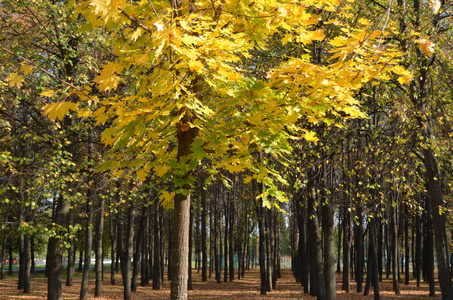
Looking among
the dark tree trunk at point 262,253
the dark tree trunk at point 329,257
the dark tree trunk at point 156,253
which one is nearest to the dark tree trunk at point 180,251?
the dark tree trunk at point 329,257

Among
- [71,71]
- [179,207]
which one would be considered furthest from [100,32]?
[179,207]

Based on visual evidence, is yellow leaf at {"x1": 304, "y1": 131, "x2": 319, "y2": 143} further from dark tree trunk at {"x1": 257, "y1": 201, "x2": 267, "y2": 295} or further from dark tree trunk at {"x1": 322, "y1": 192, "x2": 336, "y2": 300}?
dark tree trunk at {"x1": 257, "y1": 201, "x2": 267, "y2": 295}

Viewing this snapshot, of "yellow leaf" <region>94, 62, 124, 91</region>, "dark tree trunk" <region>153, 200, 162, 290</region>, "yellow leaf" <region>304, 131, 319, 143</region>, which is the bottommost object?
"dark tree trunk" <region>153, 200, 162, 290</region>

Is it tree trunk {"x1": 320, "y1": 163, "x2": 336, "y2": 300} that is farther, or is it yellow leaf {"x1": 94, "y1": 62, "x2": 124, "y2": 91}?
tree trunk {"x1": 320, "y1": 163, "x2": 336, "y2": 300}

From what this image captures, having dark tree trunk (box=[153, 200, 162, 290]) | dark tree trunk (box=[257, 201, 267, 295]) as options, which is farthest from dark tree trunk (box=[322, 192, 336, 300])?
dark tree trunk (box=[153, 200, 162, 290])

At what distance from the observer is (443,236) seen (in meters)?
11.0

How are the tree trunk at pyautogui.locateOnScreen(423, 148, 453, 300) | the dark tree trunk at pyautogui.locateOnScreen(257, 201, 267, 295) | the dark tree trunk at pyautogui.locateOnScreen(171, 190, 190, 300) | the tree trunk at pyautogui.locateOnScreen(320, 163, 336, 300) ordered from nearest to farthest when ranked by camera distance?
1. the dark tree trunk at pyautogui.locateOnScreen(171, 190, 190, 300)
2. the tree trunk at pyautogui.locateOnScreen(423, 148, 453, 300)
3. the tree trunk at pyautogui.locateOnScreen(320, 163, 336, 300)
4. the dark tree trunk at pyautogui.locateOnScreen(257, 201, 267, 295)

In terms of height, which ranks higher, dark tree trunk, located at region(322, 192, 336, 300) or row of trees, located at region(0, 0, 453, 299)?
row of trees, located at region(0, 0, 453, 299)

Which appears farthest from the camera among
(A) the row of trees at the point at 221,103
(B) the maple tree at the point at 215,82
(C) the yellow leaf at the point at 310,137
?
(C) the yellow leaf at the point at 310,137

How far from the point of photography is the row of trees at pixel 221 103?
4.16 metres

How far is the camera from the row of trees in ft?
13.7

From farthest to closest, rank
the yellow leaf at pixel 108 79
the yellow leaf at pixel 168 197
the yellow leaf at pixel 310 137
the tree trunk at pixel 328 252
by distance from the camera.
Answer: the tree trunk at pixel 328 252 < the yellow leaf at pixel 168 197 < the yellow leaf at pixel 310 137 < the yellow leaf at pixel 108 79

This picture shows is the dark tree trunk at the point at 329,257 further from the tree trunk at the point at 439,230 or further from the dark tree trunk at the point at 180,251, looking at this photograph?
the dark tree trunk at the point at 180,251

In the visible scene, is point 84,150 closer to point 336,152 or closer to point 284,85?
point 336,152
